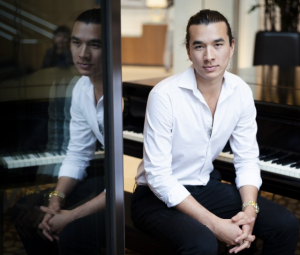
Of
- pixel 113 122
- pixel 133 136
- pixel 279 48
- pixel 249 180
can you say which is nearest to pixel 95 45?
pixel 113 122

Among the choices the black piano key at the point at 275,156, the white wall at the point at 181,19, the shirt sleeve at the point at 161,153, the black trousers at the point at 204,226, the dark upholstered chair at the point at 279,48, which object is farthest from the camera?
the white wall at the point at 181,19

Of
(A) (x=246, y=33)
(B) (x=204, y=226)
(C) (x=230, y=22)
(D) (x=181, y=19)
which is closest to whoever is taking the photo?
(B) (x=204, y=226)

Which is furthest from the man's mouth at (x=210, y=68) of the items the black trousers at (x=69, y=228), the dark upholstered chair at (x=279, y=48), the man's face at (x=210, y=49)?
the dark upholstered chair at (x=279, y=48)

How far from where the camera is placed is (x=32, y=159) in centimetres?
142

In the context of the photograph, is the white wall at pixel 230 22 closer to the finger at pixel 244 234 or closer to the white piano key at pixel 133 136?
the white piano key at pixel 133 136

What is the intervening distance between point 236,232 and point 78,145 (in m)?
0.78

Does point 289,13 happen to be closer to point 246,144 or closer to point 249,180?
point 246,144

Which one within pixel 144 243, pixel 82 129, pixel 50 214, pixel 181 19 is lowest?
pixel 144 243

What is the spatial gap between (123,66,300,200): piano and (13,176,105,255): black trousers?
3.49ft

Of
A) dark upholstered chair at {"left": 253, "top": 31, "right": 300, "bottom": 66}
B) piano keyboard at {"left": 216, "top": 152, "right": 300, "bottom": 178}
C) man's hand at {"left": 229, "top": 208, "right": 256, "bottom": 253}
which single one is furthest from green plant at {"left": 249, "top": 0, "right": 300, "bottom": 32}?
man's hand at {"left": 229, "top": 208, "right": 256, "bottom": 253}

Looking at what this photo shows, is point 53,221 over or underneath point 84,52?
underneath

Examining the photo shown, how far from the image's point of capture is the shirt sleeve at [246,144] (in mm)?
2270

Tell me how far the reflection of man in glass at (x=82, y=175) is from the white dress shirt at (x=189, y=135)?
538 millimetres

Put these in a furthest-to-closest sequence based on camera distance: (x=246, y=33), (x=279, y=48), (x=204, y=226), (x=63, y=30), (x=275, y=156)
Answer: (x=246, y=33) < (x=279, y=48) < (x=275, y=156) < (x=204, y=226) < (x=63, y=30)
